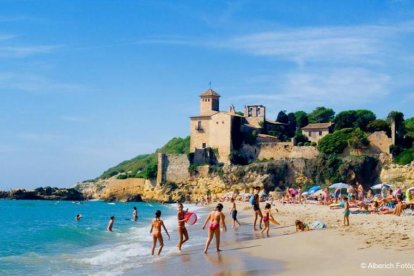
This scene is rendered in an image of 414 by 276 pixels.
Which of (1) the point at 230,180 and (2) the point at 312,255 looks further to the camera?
(1) the point at 230,180

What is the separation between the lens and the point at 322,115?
297ft

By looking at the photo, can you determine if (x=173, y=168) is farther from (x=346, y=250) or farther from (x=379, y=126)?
(x=346, y=250)

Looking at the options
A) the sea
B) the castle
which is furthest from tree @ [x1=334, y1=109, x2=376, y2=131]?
the sea

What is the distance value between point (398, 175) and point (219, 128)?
68.9 ft

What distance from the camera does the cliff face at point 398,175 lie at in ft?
173

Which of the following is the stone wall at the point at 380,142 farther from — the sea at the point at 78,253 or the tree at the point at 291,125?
the sea at the point at 78,253

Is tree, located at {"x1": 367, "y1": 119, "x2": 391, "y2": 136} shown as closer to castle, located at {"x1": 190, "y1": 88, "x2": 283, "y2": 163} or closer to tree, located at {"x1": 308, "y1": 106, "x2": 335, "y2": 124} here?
castle, located at {"x1": 190, "y1": 88, "x2": 283, "y2": 163}

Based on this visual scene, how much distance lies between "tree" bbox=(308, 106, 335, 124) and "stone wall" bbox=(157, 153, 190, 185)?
3075cm

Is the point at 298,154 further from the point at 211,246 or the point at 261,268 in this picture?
the point at 261,268

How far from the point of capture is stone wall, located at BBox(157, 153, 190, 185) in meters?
65.4

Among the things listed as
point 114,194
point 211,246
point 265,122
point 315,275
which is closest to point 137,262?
point 211,246

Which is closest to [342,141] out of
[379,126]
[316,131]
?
[379,126]

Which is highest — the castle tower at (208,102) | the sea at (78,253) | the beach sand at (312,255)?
the castle tower at (208,102)

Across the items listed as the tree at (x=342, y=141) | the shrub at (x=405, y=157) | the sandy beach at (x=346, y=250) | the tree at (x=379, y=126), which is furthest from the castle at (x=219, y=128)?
the sandy beach at (x=346, y=250)
